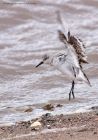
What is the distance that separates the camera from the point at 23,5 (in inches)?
431

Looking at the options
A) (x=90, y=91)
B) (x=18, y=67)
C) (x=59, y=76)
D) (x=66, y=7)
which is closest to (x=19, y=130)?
(x=90, y=91)

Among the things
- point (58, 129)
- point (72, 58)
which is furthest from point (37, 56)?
point (58, 129)

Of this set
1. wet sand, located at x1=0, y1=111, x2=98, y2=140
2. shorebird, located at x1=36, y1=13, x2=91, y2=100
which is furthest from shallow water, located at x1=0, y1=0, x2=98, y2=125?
shorebird, located at x1=36, y1=13, x2=91, y2=100

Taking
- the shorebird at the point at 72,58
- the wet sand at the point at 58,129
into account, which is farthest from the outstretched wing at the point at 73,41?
the wet sand at the point at 58,129

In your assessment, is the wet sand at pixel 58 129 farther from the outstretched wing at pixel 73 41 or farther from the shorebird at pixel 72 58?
the outstretched wing at pixel 73 41

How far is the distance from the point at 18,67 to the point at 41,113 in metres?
2.10

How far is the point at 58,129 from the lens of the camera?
509 centimetres

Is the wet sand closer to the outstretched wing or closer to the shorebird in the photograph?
the shorebird

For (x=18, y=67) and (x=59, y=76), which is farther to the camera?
(x=18, y=67)

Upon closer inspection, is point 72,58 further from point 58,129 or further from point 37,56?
point 37,56

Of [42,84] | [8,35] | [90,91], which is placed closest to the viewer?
[90,91]

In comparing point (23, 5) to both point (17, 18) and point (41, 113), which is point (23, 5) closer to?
point (17, 18)

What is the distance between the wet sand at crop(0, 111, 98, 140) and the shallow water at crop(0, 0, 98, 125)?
1.15 feet

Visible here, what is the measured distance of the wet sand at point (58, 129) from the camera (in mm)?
4781
